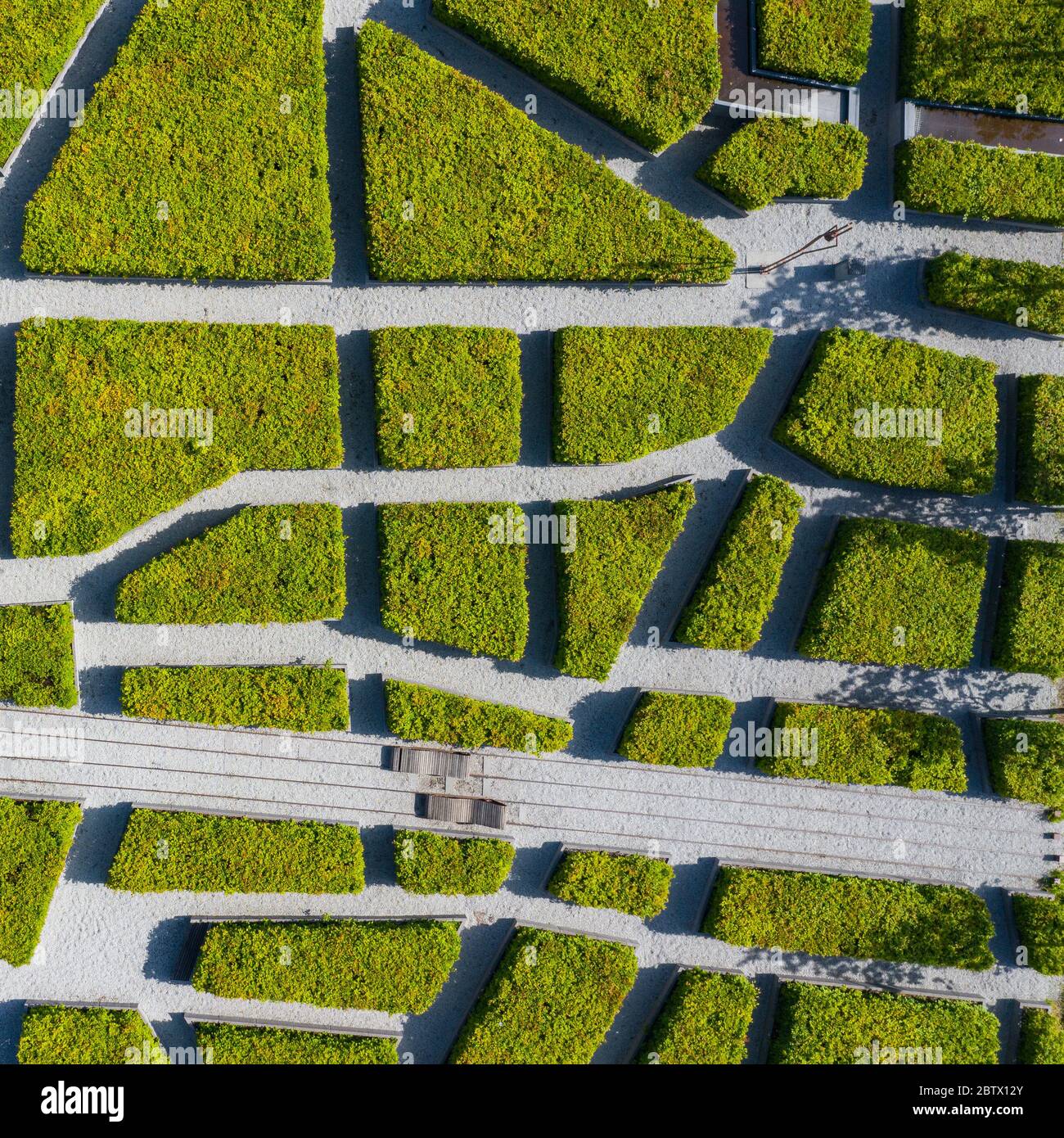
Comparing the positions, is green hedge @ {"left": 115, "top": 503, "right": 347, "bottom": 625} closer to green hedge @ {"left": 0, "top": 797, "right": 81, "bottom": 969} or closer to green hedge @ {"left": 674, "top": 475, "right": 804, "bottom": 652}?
green hedge @ {"left": 0, "top": 797, "right": 81, "bottom": 969}

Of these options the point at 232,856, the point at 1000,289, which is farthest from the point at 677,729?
the point at 1000,289

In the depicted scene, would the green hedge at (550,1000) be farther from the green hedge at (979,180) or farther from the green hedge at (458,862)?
the green hedge at (979,180)

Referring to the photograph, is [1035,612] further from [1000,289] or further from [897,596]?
[1000,289]

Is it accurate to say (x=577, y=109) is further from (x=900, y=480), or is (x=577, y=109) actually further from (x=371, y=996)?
(x=371, y=996)

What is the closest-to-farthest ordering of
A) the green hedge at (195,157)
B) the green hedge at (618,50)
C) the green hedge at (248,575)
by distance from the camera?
1. the green hedge at (195,157)
2. the green hedge at (618,50)
3. the green hedge at (248,575)

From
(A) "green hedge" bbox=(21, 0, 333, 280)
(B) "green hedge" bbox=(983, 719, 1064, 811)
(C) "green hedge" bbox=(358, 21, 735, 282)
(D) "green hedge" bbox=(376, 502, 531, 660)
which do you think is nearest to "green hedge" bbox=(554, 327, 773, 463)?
(C) "green hedge" bbox=(358, 21, 735, 282)

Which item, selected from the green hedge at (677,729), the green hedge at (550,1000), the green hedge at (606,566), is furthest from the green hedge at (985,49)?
the green hedge at (550,1000)
